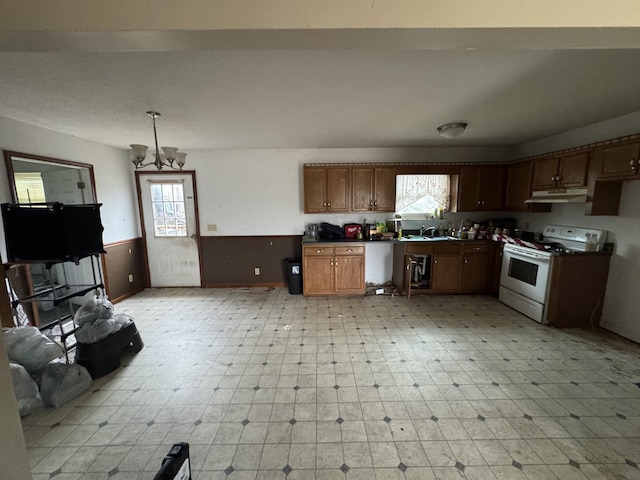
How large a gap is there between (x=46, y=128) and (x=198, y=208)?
2069 millimetres

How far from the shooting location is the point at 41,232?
7.54 ft

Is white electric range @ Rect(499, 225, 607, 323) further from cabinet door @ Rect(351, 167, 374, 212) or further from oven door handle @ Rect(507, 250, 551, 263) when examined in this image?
cabinet door @ Rect(351, 167, 374, 212)

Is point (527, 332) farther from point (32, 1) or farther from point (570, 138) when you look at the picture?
point (32, 1)

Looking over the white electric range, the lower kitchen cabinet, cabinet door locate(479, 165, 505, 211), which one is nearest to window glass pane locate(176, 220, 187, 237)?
the lower kitchen cabinet

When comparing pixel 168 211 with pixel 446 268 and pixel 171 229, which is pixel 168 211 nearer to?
pixel 171 229

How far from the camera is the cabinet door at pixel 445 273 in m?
4.17

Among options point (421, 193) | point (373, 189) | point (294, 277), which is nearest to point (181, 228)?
point (294, 277)

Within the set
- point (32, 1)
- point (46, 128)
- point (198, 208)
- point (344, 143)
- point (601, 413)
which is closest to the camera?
point (32, 1)

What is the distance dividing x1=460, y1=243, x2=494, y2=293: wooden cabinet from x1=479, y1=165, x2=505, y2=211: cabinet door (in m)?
0.73

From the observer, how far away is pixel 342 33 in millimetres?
936

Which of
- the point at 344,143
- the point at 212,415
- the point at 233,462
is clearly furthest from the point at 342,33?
the point at 344,143

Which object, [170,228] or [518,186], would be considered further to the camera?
[170,228]

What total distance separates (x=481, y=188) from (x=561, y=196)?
118 centimetres

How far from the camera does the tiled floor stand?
1.56 metres
